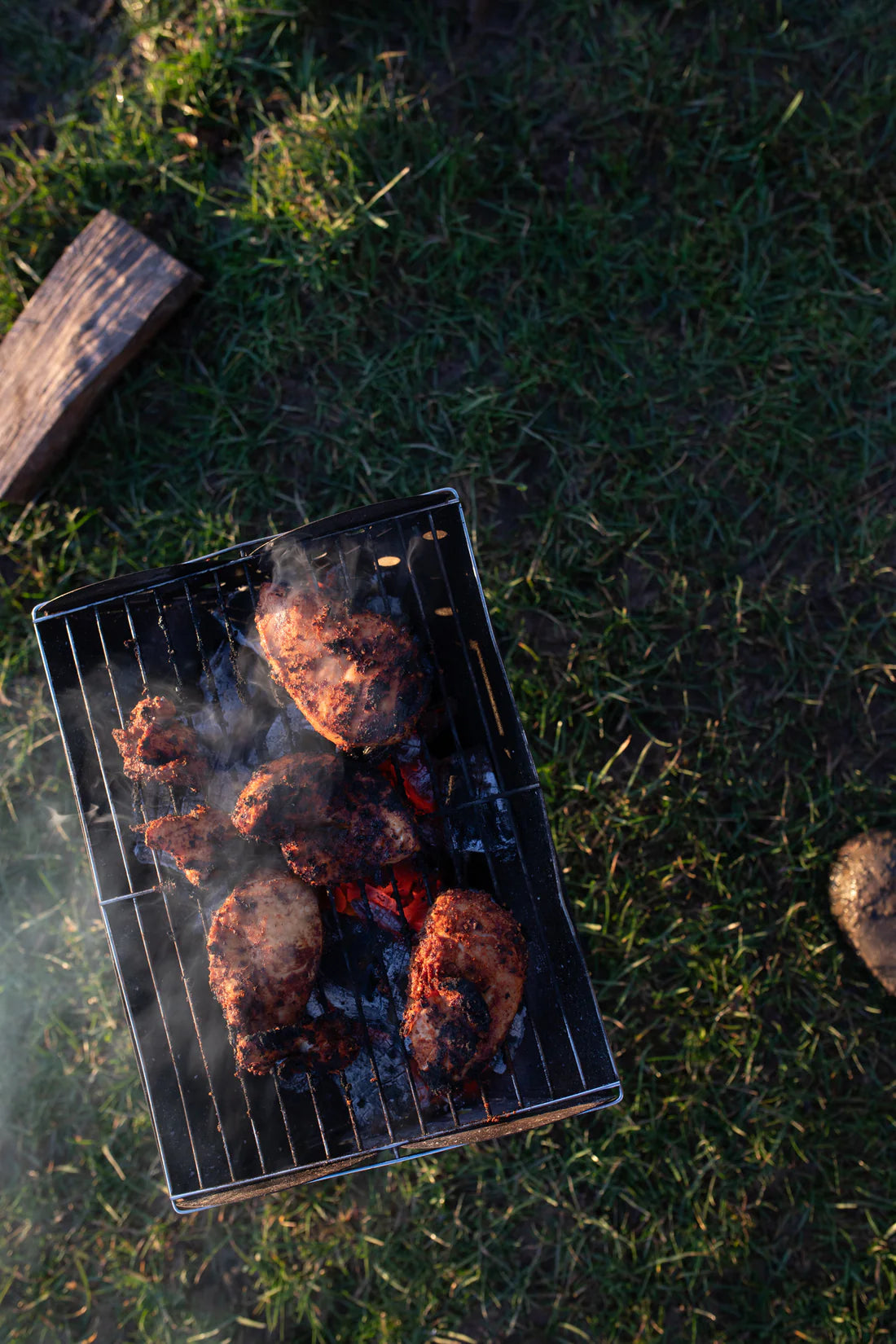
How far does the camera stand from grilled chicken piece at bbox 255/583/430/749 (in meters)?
2.54

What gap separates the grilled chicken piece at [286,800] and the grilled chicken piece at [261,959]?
0.64 feet

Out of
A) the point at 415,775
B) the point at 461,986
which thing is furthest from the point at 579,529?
the point at 461,986

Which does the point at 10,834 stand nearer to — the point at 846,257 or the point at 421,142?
the point at 421,142

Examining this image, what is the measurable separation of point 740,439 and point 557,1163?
3119 millimetres

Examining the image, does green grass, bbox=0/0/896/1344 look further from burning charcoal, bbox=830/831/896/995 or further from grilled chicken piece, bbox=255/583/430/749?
grilled chicken piece, bbox=255/583/430/749

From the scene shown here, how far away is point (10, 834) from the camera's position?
376cm

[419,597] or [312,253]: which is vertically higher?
[312,253]

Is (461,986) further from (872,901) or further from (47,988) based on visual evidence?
(47,988)

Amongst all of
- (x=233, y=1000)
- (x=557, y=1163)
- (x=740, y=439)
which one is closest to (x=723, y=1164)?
(x=557, y=1163)

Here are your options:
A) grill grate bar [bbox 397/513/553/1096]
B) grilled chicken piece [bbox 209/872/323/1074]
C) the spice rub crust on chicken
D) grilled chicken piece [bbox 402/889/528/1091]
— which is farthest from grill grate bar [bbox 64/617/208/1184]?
grill grate bar [bbox 397/513/553/1096]

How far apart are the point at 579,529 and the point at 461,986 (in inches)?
77.2

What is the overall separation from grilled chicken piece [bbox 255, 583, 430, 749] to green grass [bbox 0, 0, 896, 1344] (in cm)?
103

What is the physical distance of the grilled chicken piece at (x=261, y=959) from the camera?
256 centimetres

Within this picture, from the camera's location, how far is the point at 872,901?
3.31 m
